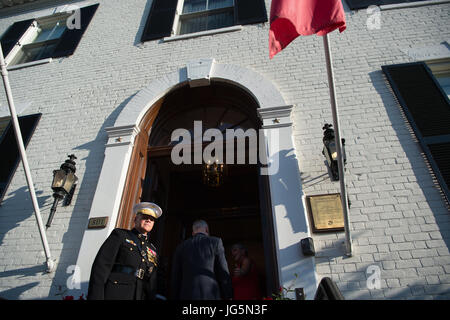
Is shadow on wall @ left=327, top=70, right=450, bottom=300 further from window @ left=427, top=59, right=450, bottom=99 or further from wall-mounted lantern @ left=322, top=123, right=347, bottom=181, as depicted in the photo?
window @ left=427, top=59, right=450, bottom=99

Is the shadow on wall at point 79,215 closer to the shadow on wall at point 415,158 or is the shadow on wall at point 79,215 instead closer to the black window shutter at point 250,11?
the black window shutter at point 250,11

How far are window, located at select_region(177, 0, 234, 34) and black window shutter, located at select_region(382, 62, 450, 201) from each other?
3718 millimetres

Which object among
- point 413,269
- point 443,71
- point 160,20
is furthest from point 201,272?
point 160,20

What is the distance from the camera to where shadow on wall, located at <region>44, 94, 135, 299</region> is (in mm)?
3352

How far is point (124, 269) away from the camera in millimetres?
2439

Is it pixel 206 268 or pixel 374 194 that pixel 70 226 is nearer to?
pixel 206 268

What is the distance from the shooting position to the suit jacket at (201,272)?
2270 mm

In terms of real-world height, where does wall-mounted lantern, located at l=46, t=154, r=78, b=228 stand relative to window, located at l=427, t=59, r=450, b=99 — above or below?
below

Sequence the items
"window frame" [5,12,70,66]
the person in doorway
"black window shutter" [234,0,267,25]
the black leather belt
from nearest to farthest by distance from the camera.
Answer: the black leather belt → the person in doorway → "black window shutter" [234,0,267,25] → "window frame" [5,12,70,66]

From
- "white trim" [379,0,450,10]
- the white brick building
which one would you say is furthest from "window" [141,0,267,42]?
"white trim" [379,0,450,10]

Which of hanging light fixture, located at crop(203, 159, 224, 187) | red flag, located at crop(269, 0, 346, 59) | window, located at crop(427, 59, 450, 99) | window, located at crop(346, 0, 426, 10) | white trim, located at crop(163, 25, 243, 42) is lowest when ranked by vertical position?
hanging light fixture, located at crop(203, 159, 224, 187)

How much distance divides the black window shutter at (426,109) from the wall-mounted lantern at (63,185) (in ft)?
15.8

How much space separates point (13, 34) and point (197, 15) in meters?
4.93

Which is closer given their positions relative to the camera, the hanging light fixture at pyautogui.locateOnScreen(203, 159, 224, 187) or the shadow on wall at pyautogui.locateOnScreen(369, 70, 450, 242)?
the shadow on wall at pyautogui.locateOnScreen(369, 70, 450, 242)
